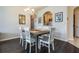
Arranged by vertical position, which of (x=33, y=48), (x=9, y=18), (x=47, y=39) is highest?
(x=9, y=18)

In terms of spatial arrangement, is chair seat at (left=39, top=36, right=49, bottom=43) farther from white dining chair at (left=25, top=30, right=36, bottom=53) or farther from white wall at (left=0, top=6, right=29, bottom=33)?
white wall at (left=0, top=6, right=29, bottom=33)

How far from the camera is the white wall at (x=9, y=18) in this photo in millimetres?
1762

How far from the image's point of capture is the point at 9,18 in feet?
5.85

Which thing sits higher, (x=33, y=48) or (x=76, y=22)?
(x=76, y=22)

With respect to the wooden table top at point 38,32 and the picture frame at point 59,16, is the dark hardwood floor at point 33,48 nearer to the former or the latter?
the wooden table top at point 38,32

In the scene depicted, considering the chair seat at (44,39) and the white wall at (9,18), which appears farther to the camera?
the chair seat at (44,39)

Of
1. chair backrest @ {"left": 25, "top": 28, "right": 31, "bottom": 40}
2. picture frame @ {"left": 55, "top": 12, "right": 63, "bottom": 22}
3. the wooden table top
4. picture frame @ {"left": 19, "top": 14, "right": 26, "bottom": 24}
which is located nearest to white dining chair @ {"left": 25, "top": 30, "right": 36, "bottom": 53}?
chair backrest @ {"left": 25, "top": 28, "right": 31, "bottom": 40}

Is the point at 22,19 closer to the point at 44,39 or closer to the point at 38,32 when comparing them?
the point at 38,32

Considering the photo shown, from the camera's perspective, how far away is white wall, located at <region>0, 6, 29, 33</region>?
5.78ft

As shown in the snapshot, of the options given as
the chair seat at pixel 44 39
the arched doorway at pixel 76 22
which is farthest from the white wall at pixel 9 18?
the arched doorway at pixel 76 22

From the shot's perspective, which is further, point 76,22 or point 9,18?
point 76,22

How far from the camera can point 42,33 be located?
72.1 inches

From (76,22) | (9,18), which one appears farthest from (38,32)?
(76,22)
